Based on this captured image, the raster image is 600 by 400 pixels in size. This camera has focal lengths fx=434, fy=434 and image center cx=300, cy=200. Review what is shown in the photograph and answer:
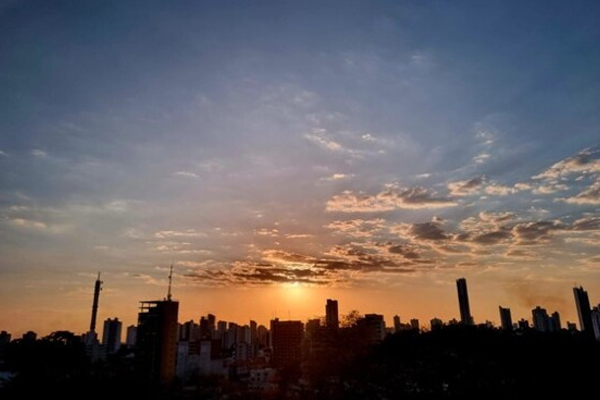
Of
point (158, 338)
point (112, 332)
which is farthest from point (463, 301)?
point (112, 332)

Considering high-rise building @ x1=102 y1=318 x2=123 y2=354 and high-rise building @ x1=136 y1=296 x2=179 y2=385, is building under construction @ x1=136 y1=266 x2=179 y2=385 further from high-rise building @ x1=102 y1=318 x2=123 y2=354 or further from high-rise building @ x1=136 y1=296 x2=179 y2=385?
high-rise building @ x1=102 y1=318 x2=123 y2=354

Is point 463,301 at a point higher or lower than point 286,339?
higher

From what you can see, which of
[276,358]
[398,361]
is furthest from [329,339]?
[276,358]

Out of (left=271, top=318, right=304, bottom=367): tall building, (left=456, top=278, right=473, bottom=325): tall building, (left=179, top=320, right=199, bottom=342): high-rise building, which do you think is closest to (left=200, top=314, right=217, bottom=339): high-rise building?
(left=179, top=320, right=199, bottom=342): high-rise building

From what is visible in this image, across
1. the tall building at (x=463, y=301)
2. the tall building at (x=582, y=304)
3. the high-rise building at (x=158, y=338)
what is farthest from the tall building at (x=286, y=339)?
the tall building at (x=582, y=304)

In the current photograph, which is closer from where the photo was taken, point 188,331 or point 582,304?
point 582,304

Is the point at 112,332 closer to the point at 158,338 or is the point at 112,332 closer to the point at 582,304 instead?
the point at 158,338

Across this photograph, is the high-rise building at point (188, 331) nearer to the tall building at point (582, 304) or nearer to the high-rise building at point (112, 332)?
the high-rise building at point (112, 332)
